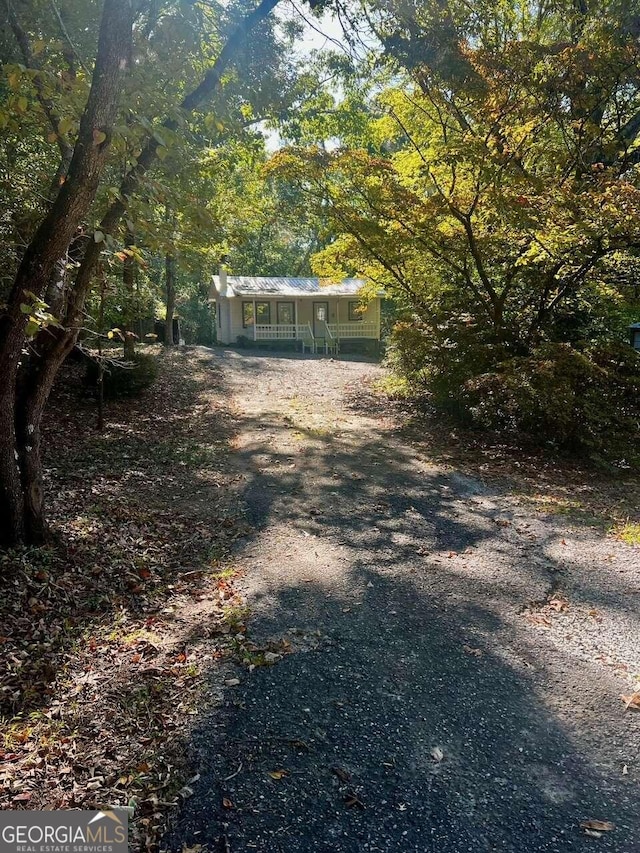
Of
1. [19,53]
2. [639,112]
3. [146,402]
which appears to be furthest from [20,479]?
[639,112]

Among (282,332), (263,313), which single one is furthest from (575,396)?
(263,313)

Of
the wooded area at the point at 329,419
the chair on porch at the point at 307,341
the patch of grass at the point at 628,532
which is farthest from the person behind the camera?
the chair on porch at the point at 307,341

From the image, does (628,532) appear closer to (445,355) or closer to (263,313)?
(445,355)

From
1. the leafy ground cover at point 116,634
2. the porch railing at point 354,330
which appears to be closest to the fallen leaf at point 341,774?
the leafy ground cover at point 116,634

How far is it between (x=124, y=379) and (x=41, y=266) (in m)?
7.80

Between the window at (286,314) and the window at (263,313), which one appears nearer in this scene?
the window at (263,313)

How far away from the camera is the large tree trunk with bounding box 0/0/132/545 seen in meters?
3.43

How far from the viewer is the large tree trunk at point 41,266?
11.3ft

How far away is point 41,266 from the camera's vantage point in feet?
12.2

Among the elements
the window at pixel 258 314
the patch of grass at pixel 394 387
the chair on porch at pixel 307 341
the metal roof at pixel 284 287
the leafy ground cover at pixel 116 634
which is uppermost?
the metal roof at pixel 284 287

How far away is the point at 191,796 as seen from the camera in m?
2.23

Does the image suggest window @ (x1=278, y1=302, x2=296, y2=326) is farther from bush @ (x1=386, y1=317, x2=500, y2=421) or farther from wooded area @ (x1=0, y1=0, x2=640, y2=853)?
bush @ (x1=386, y1=317, x2=500, y2=421)

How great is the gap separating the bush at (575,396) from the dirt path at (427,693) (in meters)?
2.38

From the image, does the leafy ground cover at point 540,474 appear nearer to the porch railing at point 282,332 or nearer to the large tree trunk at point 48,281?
the large tree trunk at point 48,281
